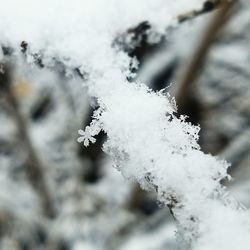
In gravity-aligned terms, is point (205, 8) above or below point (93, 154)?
below

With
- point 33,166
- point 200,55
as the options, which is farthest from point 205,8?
point 33,166

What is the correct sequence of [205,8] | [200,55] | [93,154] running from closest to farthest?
1. [205,8]
2. [200,55]
3. [93,154]

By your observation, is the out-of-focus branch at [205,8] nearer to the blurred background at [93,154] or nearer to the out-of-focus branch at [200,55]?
the out-of-focus branch at [200,55]

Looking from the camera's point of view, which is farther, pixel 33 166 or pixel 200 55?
pixel 33 166

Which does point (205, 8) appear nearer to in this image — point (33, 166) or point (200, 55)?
point (200, 55)

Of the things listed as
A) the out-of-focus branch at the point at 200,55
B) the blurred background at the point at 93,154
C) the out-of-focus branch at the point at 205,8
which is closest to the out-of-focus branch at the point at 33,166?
the blurred background at the point at 93,154

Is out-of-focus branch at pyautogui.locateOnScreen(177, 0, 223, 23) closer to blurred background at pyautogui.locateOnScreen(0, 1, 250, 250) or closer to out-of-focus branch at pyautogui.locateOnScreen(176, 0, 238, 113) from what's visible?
out-of-focus branch at pyautogui.locateOnScreen(176, 0, 238, 113)

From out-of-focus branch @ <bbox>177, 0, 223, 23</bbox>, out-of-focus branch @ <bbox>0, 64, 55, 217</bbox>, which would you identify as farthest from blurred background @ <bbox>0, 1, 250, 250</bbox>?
out-of-focus branch @ <bbox>177, 0, 223, 23</bbox>

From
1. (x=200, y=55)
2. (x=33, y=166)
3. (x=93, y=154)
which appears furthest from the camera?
(x=93, y=154)

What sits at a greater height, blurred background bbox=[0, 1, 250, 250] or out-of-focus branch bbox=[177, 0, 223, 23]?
blurred background bbox=[0, 1, 250, 250]
